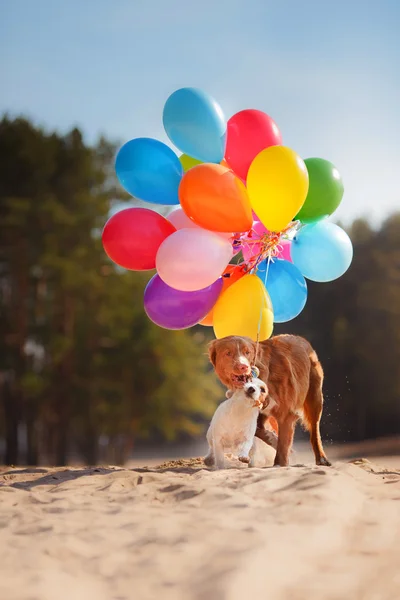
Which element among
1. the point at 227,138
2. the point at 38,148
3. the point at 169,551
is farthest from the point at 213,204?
the point at 38,148

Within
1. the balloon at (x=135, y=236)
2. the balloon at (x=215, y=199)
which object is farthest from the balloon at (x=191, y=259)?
the balloon at (x=135, y=236)

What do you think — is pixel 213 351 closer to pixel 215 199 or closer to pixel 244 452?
pixel 244 452

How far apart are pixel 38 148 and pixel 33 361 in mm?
4797

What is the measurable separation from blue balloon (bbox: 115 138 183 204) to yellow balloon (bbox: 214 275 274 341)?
2.90 feet

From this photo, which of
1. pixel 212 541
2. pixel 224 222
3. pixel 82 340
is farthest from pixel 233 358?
pixel 82 340

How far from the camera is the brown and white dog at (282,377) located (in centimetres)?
418

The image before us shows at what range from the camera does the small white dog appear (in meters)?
4.10

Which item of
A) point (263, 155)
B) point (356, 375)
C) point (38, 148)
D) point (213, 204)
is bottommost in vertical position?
point (356, 375)

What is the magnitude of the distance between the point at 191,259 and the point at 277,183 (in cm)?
75

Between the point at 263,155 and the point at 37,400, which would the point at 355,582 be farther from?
the point at 37,400

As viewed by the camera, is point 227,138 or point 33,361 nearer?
point 227,138

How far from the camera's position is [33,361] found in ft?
44.8

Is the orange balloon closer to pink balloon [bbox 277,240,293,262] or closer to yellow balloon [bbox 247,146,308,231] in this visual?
pink balloon [bbox 277,240,293,262]

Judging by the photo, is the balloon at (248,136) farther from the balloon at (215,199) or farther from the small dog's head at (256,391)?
the small dog's head at (256,391)
